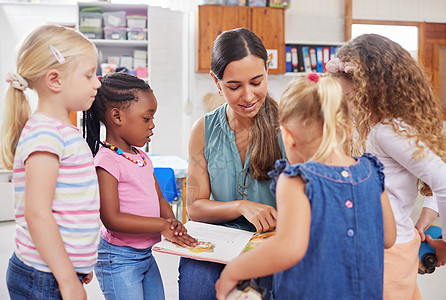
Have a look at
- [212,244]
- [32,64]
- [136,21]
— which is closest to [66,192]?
[32,64]

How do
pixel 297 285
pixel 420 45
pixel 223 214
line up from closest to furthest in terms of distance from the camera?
pixel 297 285
pixel 223 214
pixel 420 45

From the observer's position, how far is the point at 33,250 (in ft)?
3.40

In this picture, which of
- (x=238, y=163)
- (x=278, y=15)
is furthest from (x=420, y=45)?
(x=238, y=163)

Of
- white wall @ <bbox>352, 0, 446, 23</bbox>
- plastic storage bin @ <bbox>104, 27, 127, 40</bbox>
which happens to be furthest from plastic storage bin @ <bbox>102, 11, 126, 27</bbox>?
white wall @ <bbox>352, 0, 446, 23</bbox>

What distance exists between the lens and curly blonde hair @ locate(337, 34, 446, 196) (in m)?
1.32

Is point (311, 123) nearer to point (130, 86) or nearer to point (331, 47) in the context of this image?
point (130, 86)

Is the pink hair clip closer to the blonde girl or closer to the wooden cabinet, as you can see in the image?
the blonde girl

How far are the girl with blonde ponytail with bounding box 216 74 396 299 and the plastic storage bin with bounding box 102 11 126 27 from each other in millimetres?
3913

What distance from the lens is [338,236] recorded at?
0.96 meters

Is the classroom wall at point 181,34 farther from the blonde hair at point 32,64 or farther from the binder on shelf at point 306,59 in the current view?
the blonde hair at point 32,64

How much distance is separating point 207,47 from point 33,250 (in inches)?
157

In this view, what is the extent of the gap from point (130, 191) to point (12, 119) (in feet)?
1.29

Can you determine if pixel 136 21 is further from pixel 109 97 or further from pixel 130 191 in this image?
pixel 130 191

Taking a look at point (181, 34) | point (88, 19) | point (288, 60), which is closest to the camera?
point (88, 19)
